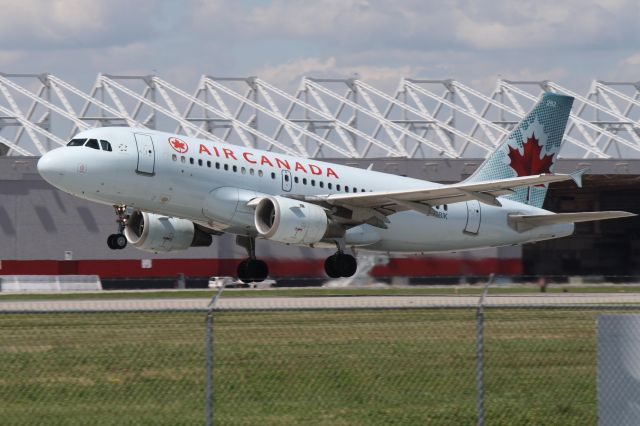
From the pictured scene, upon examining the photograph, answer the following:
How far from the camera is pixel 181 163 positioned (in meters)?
33.5

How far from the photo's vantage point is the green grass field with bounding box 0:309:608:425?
1532 cm

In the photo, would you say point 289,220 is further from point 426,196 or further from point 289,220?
point 426,196

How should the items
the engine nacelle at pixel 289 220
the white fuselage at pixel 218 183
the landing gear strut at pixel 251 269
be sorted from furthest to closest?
the landing gear strut at pixel 251 269, the engine nacelle at pixel 289 220, the white fuselage at pixel 218 183

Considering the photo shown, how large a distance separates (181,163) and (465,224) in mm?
11638

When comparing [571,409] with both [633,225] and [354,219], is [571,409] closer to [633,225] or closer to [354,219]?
[354,219]

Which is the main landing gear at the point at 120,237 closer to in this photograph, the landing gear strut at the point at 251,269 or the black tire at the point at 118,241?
the black tire at the point at 118,241

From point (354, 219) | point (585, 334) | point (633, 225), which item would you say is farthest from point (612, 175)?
point (585, 334)

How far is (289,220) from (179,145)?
13.0 ft

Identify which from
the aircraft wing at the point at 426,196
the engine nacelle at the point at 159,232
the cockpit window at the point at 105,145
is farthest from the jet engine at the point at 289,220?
the cockpit window at the point at 105,145

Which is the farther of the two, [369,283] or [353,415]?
[369,283]

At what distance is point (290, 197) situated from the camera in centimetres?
3581

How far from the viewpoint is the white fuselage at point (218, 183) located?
107ft

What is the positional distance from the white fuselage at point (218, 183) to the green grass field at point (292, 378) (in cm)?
1283

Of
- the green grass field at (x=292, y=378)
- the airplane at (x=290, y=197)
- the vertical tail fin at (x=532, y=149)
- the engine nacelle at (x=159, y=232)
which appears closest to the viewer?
the green grass field at (x=292, y=378)
